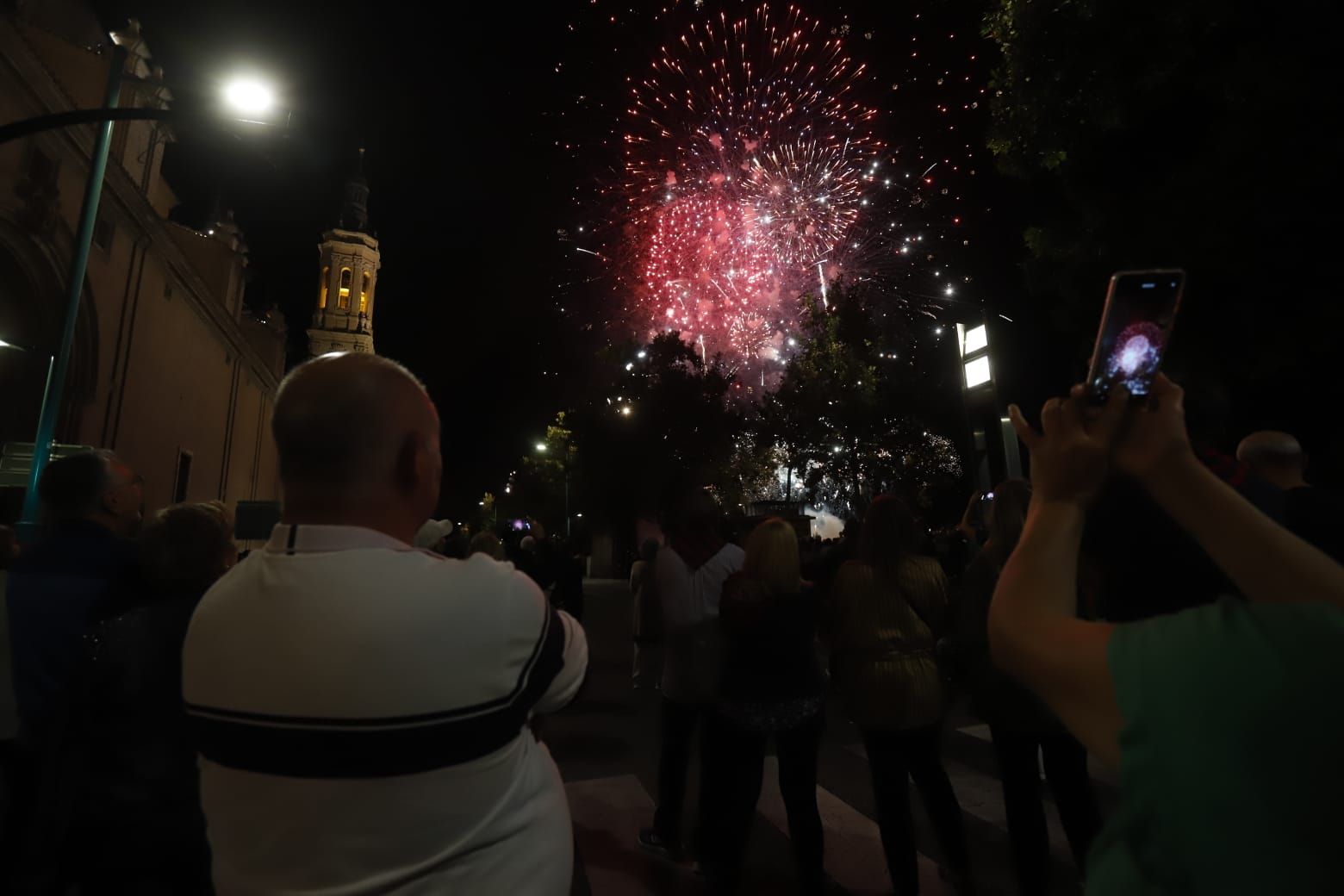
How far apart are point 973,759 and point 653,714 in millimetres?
3400

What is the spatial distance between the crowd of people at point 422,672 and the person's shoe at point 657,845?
3.00 meters

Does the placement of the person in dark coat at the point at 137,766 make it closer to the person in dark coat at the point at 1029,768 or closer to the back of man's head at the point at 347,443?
the back of man's head at the point at 347,443

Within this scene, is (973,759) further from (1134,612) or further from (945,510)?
(945,510)

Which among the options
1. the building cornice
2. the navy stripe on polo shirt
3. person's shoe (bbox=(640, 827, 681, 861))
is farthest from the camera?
the building cornice

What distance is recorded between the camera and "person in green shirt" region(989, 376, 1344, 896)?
28.1 inches

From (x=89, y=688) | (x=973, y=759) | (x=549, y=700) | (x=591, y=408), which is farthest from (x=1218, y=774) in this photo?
(x=591, y=408)

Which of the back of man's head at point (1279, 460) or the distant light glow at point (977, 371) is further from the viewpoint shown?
the distant light glow at point (977, 371)

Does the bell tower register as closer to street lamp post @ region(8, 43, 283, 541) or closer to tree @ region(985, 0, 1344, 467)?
street lamp post @ region(8, 43, 283, 541)

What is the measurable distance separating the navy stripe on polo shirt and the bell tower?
1901 inches

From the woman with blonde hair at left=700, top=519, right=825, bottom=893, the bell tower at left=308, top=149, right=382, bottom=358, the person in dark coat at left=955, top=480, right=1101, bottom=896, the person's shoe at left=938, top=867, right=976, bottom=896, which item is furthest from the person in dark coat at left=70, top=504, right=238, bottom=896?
the bell tower at left=308, top=149, right=382, bottom=358

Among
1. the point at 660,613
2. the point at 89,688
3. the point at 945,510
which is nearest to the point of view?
the point at 89,688

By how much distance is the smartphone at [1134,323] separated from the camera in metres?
1.26

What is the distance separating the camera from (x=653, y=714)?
805 cm

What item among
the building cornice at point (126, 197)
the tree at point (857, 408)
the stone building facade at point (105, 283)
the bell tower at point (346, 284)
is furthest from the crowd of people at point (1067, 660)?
the bell tower at point (346, 284)
